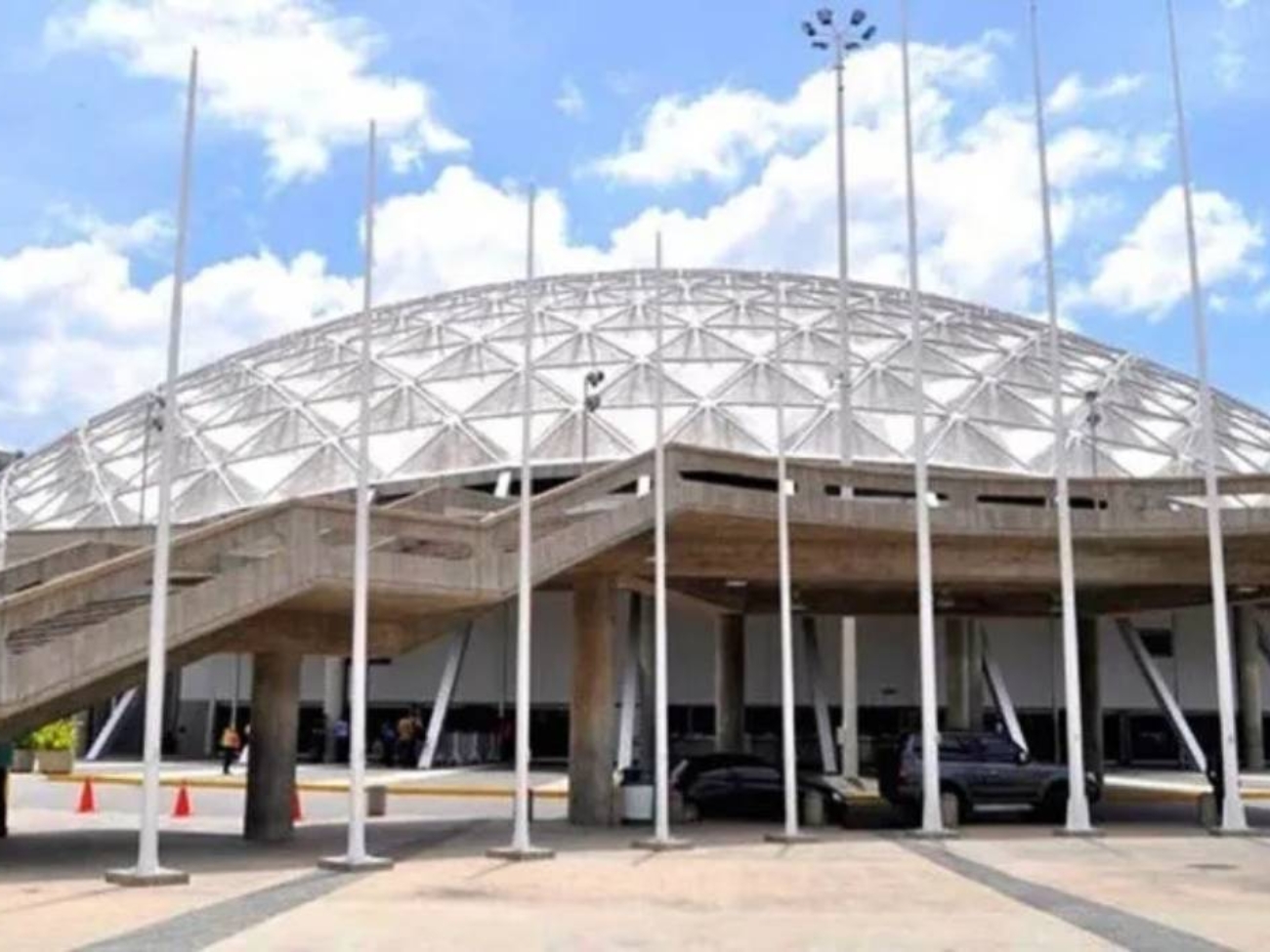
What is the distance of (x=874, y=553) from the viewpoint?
2964 centimetres

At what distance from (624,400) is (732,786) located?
17.9 metres

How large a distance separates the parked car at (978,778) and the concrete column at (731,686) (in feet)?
44.3

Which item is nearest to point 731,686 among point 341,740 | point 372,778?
point 372,778

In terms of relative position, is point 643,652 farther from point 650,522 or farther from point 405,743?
point 650,522

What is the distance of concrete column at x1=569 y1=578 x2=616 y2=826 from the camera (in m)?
28.8

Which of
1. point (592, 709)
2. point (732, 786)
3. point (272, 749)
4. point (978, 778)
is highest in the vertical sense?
point (592, 709)

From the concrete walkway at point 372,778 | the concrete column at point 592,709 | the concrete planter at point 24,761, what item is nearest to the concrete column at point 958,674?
the concrete walkway at point 372,778

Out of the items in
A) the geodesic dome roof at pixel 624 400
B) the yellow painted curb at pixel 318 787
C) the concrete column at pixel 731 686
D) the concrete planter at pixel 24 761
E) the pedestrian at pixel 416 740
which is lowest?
the yellow painted curb at pixel 318 787

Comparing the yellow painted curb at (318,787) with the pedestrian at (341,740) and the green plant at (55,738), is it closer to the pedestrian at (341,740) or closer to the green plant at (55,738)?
the green plant at (55,738)

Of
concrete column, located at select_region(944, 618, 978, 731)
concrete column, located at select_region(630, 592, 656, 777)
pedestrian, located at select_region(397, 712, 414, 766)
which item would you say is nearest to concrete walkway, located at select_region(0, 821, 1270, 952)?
concrete column, located at select_region(630, 592, 656, 777)

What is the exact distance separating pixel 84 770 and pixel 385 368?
16285mm

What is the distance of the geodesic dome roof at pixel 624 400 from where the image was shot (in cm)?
4588

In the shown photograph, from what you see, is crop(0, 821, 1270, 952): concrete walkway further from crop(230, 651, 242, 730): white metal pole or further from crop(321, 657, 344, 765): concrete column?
crop(230, 651, 242, 730): white metal pole

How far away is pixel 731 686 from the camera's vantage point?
1766 inches
